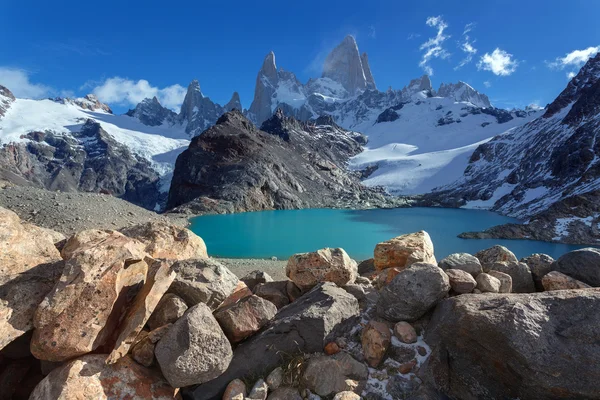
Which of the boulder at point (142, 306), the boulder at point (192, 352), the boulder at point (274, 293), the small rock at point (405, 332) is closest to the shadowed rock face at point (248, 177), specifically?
the boulder at point (274, 293)

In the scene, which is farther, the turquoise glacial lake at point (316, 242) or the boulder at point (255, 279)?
the turquoise glacial lake at point (316, 242)

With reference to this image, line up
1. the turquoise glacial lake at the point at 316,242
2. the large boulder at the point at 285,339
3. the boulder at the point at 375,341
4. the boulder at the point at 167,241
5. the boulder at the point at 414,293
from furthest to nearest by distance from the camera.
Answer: the turquoise glacial lake at the point at 316,242 < the boulder at the point at 167,241 < the boulder at the point at 414,293 < the boulder at the point at 375,341 < the large boulder at the point at 285,339

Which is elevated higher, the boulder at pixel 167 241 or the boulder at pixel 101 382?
the boulder at pixel 167 241

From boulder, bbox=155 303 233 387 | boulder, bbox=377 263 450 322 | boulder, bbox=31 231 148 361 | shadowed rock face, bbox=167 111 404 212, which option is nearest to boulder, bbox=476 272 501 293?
boulder, bbox=377 263 450 322

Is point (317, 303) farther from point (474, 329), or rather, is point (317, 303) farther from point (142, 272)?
point (142, 272)

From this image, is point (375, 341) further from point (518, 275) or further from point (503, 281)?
point (518, 275)

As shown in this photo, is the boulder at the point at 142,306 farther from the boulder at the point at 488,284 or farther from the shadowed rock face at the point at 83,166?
the shadowed rock face at the point at 83,166

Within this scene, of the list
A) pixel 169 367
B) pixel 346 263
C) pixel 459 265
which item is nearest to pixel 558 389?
pixel 459 265

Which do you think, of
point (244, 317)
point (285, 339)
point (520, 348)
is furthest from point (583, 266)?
point (244, 317)
